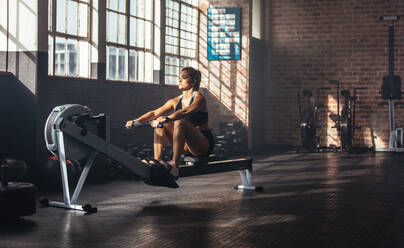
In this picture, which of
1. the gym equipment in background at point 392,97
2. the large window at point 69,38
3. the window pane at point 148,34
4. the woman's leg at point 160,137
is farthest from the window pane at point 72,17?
the gym equipment in background at point 392,97

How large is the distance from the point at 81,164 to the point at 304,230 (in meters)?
3.34

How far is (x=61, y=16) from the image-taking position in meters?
7.69

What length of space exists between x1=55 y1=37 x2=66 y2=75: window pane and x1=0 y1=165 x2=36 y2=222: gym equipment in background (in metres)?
3.31

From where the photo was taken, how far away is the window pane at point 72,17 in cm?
785

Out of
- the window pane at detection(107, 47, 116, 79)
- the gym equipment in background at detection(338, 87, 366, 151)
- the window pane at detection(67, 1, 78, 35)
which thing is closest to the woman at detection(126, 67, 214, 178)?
the window pane at detection(67, 1, 78, 35)

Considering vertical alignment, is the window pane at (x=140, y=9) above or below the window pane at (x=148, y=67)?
above

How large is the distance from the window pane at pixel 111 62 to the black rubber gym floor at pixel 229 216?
2.25 meters

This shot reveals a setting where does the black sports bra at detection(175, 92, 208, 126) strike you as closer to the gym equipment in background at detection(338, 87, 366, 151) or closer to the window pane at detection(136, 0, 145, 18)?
the window pane at detection(136, 0, 145, 18)

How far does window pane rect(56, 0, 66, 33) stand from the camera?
762cm

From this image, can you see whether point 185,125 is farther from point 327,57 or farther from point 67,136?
point 327,57

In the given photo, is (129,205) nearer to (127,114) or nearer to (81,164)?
(81,164)

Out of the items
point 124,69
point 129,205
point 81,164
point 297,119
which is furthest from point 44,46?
point 297,119

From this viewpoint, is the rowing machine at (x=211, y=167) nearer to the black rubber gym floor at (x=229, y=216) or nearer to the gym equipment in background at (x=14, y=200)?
the black rubber gym floor at (x=229, y=216)

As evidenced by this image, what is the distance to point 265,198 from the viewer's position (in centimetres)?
581
